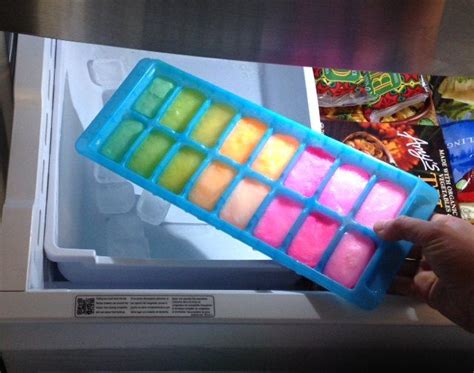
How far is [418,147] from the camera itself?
3.53 feet

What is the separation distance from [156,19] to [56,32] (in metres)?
0.10

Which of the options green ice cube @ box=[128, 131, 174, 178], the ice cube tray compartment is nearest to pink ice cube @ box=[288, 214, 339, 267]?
the ice cube tray compartment

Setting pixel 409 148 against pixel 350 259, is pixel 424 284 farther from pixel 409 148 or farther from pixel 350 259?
pixel 409 148

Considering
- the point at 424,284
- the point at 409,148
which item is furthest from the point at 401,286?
the point at 409,148

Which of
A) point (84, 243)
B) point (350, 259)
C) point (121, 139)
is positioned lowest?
point (84, 243)

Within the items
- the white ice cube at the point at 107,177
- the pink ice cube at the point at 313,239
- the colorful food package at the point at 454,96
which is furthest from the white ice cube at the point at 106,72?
the colorful food package at the point at 454,96

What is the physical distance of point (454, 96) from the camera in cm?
125

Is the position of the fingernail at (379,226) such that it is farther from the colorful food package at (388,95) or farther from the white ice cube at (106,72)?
the white ice cube at (106,72)

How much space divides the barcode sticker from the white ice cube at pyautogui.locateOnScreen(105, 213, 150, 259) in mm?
186

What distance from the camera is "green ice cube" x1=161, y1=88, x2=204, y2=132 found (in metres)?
0.97

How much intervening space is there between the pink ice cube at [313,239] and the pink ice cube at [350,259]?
0.02m

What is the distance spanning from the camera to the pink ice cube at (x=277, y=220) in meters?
0.90

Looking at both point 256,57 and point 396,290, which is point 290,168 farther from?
point 256,57

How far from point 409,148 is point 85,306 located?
610mm
